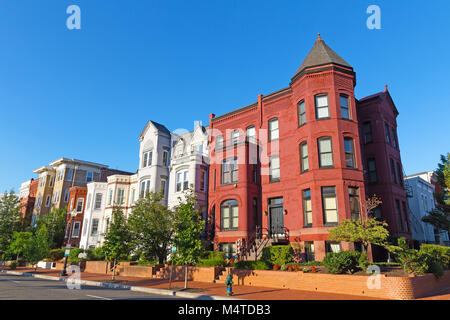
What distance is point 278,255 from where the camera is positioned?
66.0 ft

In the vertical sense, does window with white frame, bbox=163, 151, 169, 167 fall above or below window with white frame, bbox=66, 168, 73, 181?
below

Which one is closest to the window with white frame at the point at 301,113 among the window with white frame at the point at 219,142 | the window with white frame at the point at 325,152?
the window with white frame at the point at 325,152

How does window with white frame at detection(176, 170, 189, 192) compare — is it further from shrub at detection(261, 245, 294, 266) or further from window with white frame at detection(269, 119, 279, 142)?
shrub at detection(261, 245, 294, 266)

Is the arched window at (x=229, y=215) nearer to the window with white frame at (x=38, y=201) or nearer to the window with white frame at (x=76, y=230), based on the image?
the window with white frame at (x=76, y=230)

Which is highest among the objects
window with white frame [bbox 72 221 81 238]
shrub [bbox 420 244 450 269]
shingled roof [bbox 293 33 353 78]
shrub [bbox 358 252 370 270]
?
shingled roof [bbox 293 33 353 78]

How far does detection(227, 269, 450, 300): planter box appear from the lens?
512 inches

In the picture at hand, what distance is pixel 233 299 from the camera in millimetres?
13477

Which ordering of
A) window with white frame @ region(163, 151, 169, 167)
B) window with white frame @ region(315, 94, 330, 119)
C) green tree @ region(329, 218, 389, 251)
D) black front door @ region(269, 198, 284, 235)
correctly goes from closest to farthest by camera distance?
green tree @ region(329, 218, 389, 251) < window with white frame @ region(315, 94, 330, 119) < black front door @ region(269, 198, 284, 235) < window with white frame @ region(163, 151, 169, 167)

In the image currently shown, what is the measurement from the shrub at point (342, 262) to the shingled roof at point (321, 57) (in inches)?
576

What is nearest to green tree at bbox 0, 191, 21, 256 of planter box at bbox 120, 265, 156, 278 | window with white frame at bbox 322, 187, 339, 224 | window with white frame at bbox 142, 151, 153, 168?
window with white frame at bbox 142, 151, 153, 168

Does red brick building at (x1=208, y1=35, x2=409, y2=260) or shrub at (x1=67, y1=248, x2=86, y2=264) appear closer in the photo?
red brick building at (x1=208, y1=35, x2=409, y2=260)

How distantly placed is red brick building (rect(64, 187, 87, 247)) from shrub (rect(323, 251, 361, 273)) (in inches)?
1595
